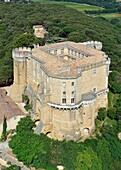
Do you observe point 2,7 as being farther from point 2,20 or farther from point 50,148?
point 50,148

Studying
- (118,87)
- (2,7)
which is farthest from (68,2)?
(118,87)

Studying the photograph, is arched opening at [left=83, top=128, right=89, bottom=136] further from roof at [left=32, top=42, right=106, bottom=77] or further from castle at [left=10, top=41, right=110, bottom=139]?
roof at [left=32, top=42, right=106, bottom=77]

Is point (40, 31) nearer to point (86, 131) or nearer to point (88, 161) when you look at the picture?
point (86, 131)

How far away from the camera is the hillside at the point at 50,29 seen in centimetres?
6525

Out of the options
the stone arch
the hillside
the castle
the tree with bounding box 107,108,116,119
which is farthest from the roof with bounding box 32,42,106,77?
the hillside

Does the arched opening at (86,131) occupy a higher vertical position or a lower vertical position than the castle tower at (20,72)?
lower

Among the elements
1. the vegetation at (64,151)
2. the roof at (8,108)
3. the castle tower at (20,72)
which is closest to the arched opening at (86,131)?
the vegetation at (64,151)

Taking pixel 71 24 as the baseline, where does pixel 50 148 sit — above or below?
below

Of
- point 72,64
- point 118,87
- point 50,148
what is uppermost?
point 72,64

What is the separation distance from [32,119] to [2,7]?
6166cm

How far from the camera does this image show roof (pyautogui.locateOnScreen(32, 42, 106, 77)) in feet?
136

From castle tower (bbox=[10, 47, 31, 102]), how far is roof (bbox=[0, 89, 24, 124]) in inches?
43.1

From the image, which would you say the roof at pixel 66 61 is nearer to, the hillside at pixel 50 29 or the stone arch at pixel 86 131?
the stone arch at pixel 86 131

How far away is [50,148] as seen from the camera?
136 feet
